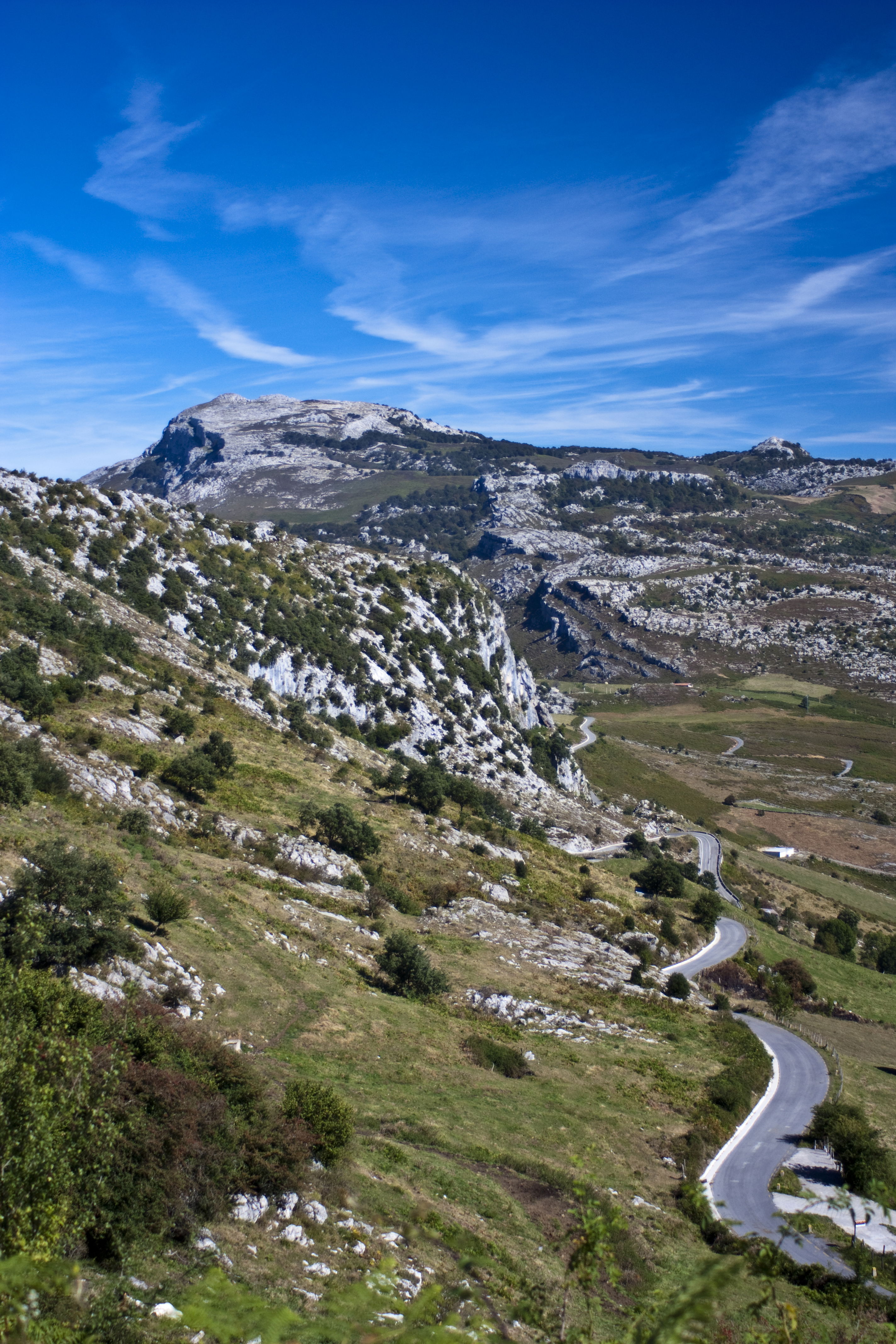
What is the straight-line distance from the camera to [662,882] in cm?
7081

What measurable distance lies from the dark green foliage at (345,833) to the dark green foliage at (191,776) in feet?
26.0

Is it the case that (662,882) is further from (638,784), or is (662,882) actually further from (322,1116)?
(638,784)

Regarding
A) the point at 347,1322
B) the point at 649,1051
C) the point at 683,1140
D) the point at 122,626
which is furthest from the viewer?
the point at 122,626

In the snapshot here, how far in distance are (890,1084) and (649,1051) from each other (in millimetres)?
15691

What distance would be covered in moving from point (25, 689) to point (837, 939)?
3042 inches

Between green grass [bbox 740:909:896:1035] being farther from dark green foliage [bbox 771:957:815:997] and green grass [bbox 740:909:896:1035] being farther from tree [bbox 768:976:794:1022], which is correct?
tree [bbox 768:976:794:1022]

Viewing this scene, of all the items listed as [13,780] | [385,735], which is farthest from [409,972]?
[385,735]

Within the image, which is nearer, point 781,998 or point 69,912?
point 69,912

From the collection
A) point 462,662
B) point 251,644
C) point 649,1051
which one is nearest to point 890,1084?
point 649,1051

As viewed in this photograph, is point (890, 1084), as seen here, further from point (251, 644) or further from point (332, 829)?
point (251, 644)

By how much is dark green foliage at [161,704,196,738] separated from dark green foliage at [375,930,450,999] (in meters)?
25.0

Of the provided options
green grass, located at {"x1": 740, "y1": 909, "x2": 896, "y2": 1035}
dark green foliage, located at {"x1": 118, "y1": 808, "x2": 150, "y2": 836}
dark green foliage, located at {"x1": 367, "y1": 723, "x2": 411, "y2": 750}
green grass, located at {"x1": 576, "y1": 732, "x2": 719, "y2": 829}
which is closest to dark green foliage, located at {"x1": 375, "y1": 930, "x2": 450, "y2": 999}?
dark green foliage, located at {"x1": 118, "y1": 808, "x2": 150, "y2": 836}

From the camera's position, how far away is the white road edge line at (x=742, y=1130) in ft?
83.3

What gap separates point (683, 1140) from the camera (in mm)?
27625
